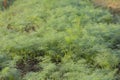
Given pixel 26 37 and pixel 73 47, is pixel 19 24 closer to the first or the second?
pixel 26 37

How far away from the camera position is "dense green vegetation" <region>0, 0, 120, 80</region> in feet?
20.2

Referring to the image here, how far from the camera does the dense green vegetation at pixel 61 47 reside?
20.2 feet

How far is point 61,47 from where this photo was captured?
7062mm

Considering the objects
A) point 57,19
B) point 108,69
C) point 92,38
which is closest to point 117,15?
point 57,19

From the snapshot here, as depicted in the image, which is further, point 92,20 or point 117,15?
point 117,15

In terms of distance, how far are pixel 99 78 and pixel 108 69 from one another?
0.71 m

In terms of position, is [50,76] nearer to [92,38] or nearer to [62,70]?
[62,70]

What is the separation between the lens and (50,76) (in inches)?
238

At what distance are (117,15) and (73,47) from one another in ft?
11.3

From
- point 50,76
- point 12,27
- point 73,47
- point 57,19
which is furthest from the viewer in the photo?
point 12,27

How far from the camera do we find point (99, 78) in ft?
18.4

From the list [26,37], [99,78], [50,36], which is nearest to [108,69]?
[99,78]

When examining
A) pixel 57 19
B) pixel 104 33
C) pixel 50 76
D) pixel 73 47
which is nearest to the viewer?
pixel 50 76

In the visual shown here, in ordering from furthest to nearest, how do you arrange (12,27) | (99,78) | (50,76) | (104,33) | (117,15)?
(117,15)
(12,27)
(104,33)
(50,76)
(99,78)
